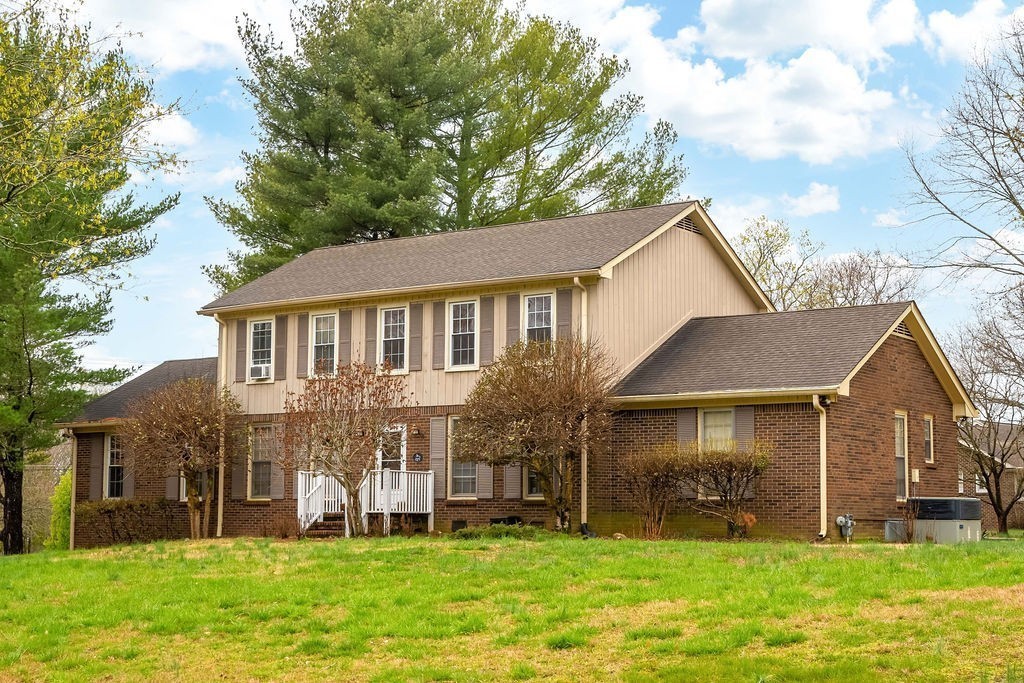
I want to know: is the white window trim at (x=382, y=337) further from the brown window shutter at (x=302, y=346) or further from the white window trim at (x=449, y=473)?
the brown window shutter at (x=302, y=346)

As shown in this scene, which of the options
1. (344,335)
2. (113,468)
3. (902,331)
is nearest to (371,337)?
(344,335)

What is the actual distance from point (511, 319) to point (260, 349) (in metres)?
6.74

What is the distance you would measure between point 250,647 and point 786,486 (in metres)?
11.6

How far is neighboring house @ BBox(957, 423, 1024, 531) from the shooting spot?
34.7m

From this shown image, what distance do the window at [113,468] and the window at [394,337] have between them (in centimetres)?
836

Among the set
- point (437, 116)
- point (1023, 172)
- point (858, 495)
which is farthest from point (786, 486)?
point (437, 116)

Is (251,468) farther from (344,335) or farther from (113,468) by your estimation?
(113,468)

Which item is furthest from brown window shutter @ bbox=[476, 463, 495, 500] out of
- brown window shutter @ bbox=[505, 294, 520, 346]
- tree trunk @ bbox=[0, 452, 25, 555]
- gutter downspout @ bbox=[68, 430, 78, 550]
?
gutter downspout @ bbox=[68, 430, 78, 550]

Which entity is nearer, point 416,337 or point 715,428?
point 715,428

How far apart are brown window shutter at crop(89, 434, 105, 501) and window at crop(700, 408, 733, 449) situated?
628 inches

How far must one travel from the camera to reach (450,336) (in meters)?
25.3

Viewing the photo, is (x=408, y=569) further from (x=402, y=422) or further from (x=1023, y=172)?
(x=1023, y=172)

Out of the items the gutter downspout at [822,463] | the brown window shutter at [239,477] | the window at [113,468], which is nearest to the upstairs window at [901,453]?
the gutter downspout at [822,463]

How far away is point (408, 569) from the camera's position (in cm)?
1603
